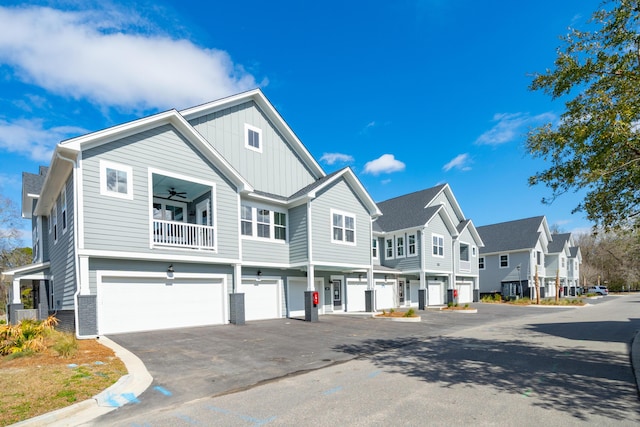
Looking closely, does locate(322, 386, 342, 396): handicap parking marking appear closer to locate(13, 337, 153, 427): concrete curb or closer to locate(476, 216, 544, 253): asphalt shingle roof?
locate(13, 337, 153, 427): concrete curb

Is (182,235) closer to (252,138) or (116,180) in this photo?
(116,180)

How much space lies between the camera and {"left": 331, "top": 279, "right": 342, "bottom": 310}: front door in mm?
22281

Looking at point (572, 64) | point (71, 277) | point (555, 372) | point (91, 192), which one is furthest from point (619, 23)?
point (71, 277)

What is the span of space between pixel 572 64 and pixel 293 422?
29.1 ft

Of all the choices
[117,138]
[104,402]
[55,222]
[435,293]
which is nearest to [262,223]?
[117,138]

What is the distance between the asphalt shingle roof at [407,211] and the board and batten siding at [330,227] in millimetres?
7982

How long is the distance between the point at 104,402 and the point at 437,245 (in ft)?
87.1

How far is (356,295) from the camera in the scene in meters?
24.0

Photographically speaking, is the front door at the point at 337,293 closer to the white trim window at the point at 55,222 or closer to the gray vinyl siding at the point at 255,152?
the gray vinyl siding at the point at 255,152

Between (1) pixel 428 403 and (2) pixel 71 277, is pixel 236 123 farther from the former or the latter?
(1) pixel 428 403

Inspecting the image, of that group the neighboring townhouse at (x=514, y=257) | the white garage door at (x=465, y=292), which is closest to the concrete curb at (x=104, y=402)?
the white garage door at (x=465, y=292)

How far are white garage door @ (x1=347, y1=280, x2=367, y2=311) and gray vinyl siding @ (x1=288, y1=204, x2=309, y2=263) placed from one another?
5.85 m

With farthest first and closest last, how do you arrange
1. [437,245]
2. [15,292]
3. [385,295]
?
[437,245]
[385,295]
[15,292]

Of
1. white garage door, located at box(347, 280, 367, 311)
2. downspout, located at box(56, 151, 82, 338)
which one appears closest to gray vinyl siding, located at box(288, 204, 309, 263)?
white garage door, located at box(347, 280, 367, 311)
